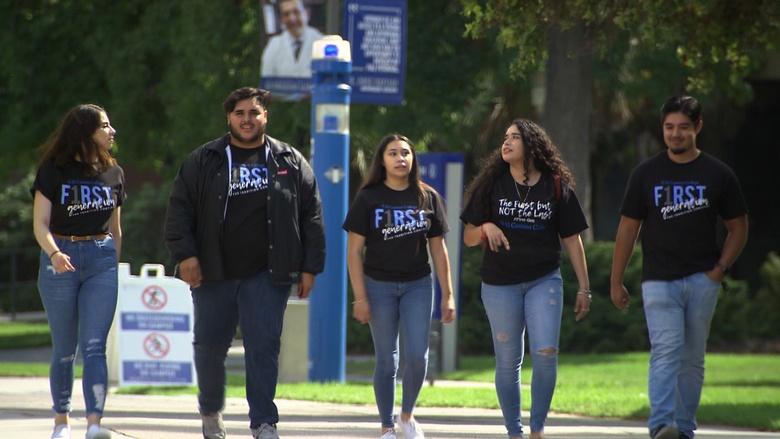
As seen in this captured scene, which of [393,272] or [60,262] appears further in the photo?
[393,272]

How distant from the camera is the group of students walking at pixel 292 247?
820cm

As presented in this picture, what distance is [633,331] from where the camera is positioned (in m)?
21.5

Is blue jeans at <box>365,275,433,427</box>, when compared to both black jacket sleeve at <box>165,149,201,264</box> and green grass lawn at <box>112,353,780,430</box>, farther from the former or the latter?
green grass lawn at <box>112,353,780,430</box>

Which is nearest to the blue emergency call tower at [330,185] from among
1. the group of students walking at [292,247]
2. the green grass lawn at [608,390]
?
the green grass lawn at [608,390]

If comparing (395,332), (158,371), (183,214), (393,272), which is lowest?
(158,371)

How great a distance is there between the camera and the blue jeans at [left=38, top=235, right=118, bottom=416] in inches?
325

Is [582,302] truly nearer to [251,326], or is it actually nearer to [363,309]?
[363,309]

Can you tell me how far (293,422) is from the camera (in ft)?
35.4

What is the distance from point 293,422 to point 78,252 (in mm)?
2967

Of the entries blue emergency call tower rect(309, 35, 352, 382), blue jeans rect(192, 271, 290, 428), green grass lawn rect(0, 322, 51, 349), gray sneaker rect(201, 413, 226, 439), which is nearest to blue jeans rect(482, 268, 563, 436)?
blue jeans rect(192, 271, 290, 428)

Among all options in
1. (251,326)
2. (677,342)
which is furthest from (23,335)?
(677,342)

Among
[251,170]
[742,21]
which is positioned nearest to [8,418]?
[251,170]

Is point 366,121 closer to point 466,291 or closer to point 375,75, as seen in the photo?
point 466,291

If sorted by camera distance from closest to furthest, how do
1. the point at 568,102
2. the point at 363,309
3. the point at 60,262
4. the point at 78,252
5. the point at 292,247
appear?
the point at 60,262 < the point at 292,247 < the point at 78,252 < the point at 363,309 < the point at 568,102
